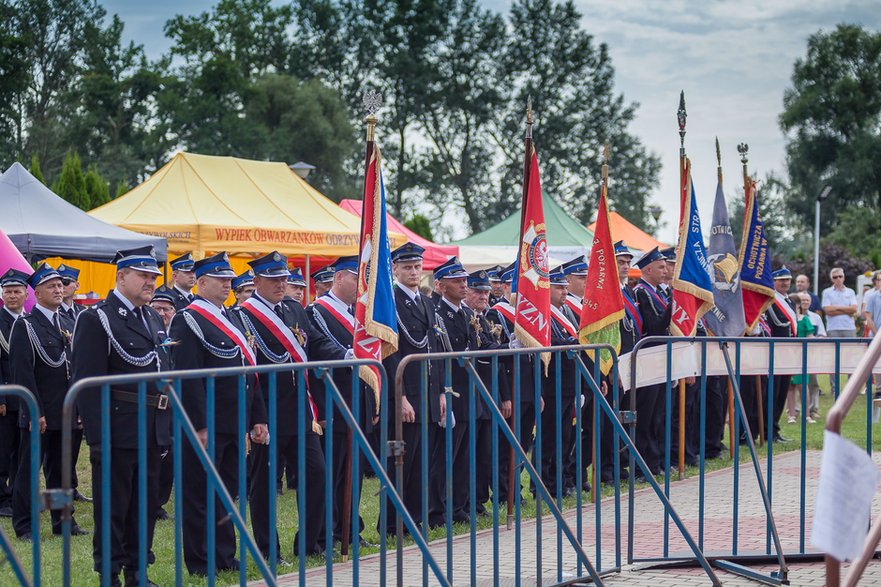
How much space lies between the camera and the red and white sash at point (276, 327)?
301 inches

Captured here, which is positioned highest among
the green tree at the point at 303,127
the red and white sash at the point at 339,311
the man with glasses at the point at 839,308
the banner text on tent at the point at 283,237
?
the green tree at the point at 303,127

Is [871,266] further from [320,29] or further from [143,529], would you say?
[143,529]

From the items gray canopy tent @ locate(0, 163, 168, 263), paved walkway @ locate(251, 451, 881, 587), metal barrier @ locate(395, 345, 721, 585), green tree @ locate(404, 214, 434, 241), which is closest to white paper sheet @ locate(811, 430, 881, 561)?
metal barrier @ locate(395, 345, 721, 585)

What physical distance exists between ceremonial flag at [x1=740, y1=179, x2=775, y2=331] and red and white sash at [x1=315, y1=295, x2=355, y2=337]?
5.60 metres

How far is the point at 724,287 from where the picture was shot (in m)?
12.1

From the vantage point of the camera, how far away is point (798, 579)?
6609mm

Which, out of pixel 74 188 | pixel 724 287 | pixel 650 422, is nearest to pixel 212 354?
pixel 650 422

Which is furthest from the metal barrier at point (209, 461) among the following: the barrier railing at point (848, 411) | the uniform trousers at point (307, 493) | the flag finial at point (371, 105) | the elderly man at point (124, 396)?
the flag finial at point (371, 105)

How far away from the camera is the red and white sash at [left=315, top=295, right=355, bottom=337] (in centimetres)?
824

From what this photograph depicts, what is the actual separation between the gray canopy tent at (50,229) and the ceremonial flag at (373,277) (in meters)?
6.63

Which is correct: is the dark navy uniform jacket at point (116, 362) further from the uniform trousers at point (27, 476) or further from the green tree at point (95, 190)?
the green tree at point (95, 190)

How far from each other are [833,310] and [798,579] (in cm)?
1304

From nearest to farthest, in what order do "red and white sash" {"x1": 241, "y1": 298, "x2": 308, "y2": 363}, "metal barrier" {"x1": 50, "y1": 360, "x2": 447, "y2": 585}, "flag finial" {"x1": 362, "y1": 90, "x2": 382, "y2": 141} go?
"metal barrier" {"x1": 50, "y1": 360, "x2": 447, "y2": 585} < "flag finial" {"x1": 362, "y1": 90, "x2": 382, "y2": 141} < "red and white sash" {"x1": 241, "y1": 298, "x2": 308, "y2": 363}

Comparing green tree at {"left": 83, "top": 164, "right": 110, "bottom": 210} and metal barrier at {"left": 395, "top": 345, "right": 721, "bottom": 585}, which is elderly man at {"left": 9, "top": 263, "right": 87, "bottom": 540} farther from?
green tree at {"left": 83, "top": 164, "right": 110, "bottom": 210}
